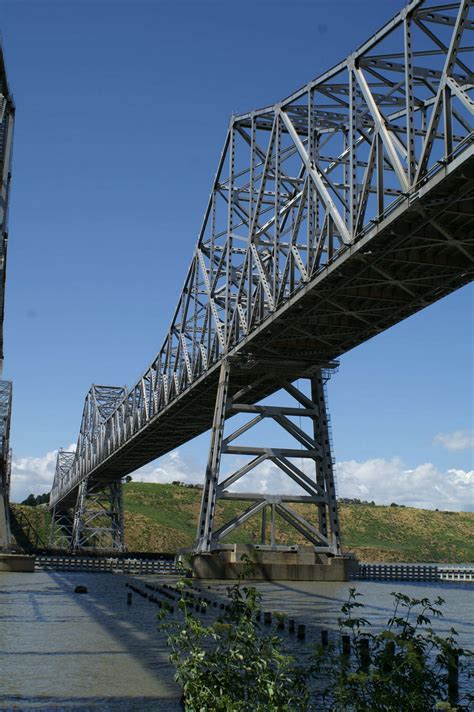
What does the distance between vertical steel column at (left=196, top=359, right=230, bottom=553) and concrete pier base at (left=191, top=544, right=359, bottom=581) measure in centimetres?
120

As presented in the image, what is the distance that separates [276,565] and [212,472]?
6.55 metres

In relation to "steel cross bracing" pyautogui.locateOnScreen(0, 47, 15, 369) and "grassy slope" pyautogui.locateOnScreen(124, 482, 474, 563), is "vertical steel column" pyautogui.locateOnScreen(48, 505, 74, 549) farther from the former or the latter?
"steel cross bracing" pyautogui.locateOnScreen(0, 47, 15, 369)

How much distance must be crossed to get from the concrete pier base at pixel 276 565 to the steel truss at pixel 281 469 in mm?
685

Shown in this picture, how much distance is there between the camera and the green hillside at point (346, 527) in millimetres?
145250

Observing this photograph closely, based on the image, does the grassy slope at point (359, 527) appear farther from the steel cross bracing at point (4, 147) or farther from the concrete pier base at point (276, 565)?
the steel cross bracing at point (4, 147)

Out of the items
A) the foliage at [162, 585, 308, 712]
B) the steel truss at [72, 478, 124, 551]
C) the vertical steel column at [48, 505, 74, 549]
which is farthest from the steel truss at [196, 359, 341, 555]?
the vertical steel column at [48, 505, 74, 549]

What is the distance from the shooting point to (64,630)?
2552cm

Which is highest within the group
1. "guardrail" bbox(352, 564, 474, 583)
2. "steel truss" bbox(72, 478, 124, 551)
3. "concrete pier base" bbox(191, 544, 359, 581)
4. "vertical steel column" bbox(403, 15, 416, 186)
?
"vertical steel column" bbox(403, 15, 416, 186)

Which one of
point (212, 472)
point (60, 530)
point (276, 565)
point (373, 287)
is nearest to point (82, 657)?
point (373, 287)

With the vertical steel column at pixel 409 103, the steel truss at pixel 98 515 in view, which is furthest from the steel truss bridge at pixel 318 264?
the steel truss at pixel 98 515

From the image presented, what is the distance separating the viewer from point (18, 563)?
58844mm

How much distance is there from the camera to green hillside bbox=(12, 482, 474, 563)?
14525 centimetres

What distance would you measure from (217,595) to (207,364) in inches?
835

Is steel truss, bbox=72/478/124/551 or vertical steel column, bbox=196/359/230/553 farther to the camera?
steel truss, bbox=72/478/124/551
